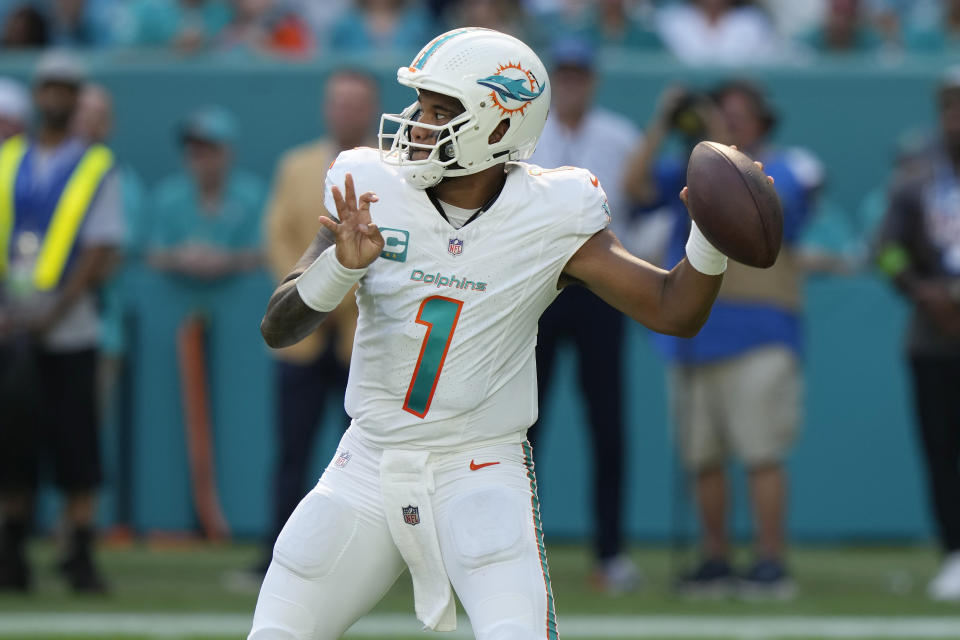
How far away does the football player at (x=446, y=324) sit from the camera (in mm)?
3398

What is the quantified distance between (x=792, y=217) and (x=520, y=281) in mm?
3194

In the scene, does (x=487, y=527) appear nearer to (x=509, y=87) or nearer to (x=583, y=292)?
(x=509, y=87)

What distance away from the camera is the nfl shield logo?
11.3ft

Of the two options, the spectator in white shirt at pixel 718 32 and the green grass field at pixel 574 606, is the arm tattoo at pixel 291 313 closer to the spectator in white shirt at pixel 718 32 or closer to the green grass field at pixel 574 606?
the green grass field at pixel 574 606

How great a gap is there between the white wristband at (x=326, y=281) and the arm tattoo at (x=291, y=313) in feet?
0.11

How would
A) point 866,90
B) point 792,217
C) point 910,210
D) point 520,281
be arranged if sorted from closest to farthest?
1. point 520,281
2. point 792,217
3. point 910,210
4. point 866,90

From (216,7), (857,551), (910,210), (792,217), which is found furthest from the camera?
(216,7)

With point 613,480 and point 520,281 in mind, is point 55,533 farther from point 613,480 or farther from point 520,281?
point 520,281

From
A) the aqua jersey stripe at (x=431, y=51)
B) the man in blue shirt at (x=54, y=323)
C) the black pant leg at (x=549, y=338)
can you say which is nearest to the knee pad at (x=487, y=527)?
the aqua jersey stripe at (x=431, y=51)

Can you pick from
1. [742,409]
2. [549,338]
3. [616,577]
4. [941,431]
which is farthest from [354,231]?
[941,431]

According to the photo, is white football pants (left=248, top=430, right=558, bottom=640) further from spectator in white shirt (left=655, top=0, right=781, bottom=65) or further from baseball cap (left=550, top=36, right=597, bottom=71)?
spectator in white shirt (left=655, top=0, right=781, bottom=65)

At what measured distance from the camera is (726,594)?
659 cm

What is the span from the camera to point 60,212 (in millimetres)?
6758

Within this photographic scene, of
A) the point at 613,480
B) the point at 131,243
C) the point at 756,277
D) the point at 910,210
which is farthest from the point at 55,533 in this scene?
the point at 910,210
